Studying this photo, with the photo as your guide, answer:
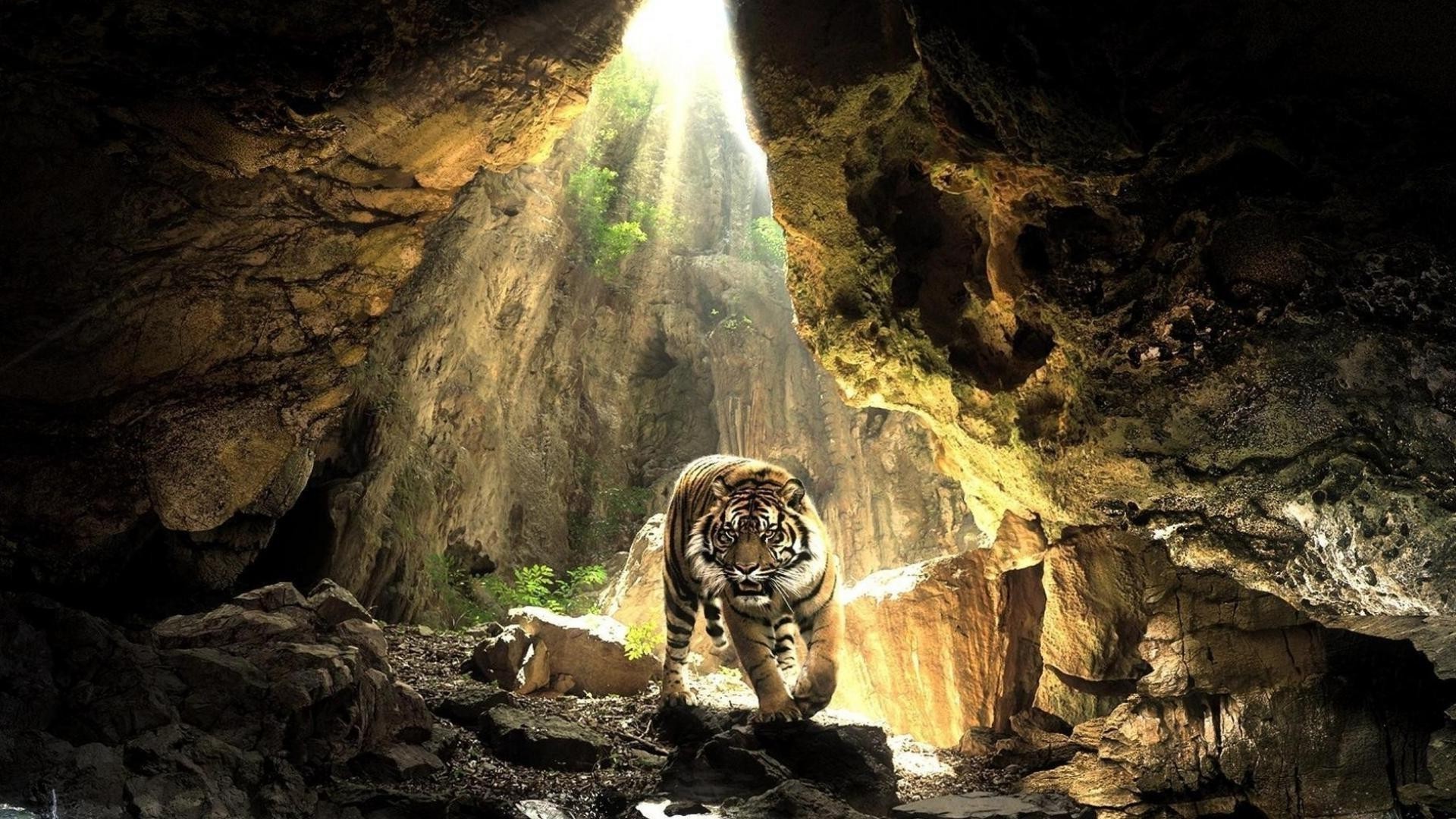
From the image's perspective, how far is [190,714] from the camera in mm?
4406

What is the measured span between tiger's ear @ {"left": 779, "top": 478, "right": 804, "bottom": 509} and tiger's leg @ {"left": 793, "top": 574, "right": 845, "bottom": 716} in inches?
24.8

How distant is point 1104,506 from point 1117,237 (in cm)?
153

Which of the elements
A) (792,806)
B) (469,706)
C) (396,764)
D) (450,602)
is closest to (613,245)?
(450,602)

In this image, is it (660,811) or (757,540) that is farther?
(757,540)

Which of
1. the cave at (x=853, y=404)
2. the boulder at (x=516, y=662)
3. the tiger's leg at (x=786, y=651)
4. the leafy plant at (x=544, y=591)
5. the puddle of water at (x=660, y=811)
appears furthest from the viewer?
the leafy plant at (x=544, y=591)

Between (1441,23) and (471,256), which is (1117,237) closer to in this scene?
(1441,23)

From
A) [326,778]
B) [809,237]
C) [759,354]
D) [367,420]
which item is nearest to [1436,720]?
[809,237]

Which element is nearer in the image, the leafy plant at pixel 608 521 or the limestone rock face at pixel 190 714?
the limestone rock face at pixel 190 714

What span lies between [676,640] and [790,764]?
147 centimetres

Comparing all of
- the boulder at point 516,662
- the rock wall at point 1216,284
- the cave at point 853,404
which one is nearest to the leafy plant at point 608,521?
the cave at point 853,404

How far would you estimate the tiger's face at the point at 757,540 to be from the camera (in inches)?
229

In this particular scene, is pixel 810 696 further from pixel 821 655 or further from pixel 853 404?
pixel 853 404

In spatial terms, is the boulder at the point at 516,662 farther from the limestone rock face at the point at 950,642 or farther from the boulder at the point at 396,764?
the limestone rock face at the point at 950,642

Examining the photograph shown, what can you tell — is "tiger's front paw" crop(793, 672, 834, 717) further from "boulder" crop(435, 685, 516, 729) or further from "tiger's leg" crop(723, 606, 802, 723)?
"boulder" crop(435, 685, 516, 729)
